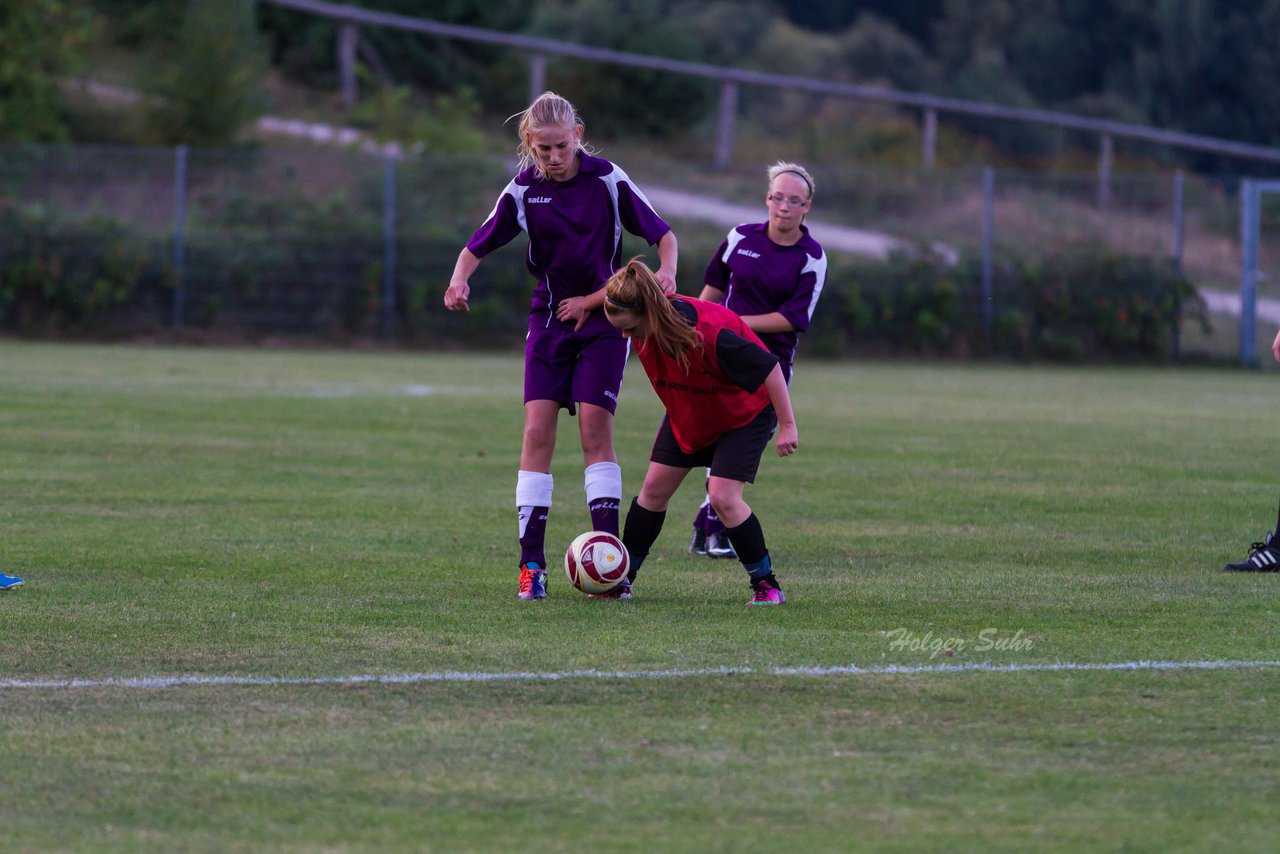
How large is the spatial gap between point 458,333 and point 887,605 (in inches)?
743

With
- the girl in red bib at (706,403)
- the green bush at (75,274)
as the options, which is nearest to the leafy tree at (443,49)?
the green bush at (75,274)

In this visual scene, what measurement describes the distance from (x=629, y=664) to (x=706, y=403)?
4.91 ft

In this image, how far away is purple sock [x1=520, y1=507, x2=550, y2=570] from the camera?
6.52 m

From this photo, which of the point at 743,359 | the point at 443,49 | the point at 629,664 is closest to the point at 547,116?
the point at 743,359

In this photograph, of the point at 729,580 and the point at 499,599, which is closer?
the point at 499,599

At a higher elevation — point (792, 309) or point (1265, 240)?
point (1265, 240)

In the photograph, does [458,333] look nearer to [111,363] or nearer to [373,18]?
[111,363]

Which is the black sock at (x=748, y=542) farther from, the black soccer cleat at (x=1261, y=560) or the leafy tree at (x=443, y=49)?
the leafy tree at (x=443, y=49)

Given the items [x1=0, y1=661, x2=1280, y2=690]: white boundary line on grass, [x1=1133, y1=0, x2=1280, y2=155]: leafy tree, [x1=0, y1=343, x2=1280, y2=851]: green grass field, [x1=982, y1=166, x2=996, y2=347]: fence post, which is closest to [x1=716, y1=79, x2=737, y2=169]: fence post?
[x1=982, y1=166, x2=996, y2=347]: fence post

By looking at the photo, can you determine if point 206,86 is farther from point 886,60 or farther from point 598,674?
point 886,60

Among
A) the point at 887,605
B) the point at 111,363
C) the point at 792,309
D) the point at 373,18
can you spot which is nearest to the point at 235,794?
the point at 887,605

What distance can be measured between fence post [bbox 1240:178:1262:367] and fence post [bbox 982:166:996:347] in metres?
3.57

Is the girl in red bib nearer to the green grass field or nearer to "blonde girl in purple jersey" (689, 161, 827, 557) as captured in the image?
the green grass field

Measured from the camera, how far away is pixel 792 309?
25.0 ft
